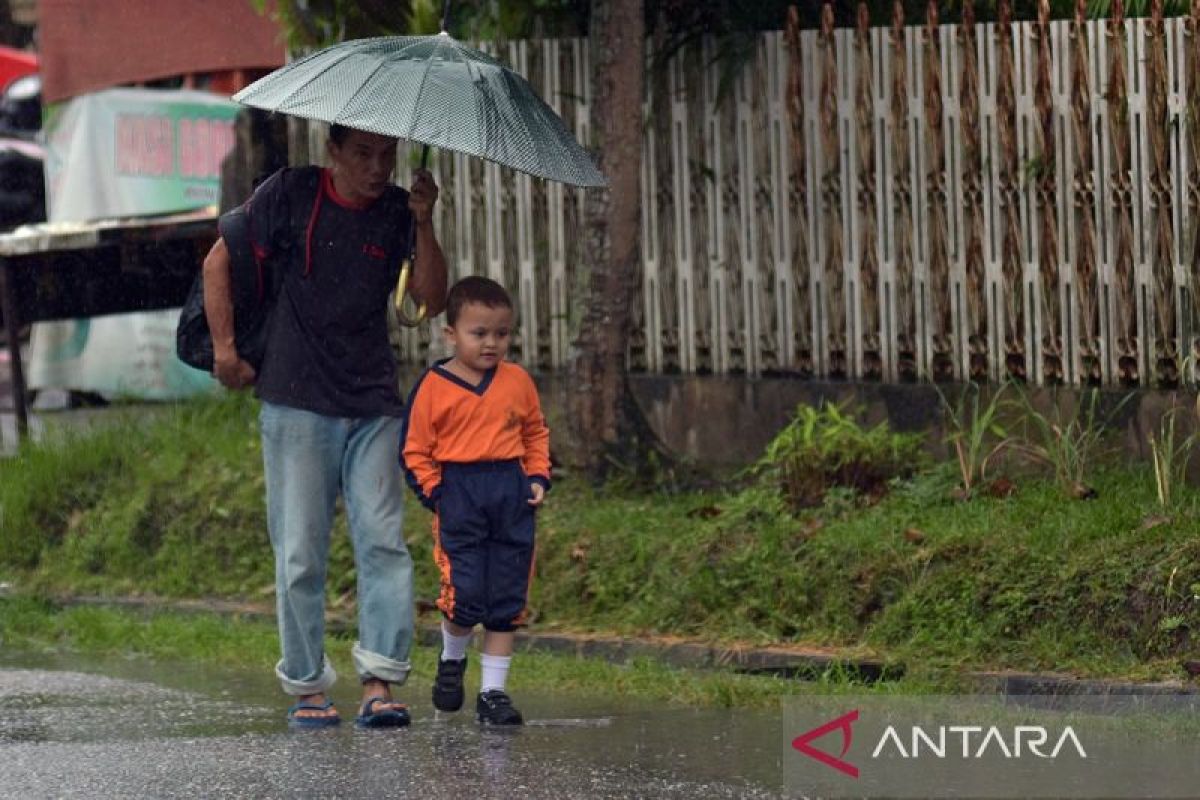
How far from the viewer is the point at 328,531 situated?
7340mm

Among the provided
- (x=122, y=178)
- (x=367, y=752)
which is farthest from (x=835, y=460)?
(x=122, y=178)

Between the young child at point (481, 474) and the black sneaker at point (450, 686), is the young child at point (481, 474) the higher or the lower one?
the higher one

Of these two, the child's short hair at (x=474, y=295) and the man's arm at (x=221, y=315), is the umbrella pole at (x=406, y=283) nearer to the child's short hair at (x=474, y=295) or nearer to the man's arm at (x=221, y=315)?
the child's short hair at (x=474, y=295)

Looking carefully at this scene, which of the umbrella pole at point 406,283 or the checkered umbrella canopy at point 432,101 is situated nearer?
the checkered umbrella canopy at point 432,101

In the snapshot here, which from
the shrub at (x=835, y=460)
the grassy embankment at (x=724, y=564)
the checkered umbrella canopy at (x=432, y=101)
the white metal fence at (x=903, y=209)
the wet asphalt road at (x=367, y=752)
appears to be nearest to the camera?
the wet asphalt road at (x=367, y=752)

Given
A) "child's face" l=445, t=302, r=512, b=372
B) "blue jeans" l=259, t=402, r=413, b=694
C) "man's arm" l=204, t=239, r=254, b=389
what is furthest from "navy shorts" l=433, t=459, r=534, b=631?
"man's arm" l=204, t=239, r=254, b=389

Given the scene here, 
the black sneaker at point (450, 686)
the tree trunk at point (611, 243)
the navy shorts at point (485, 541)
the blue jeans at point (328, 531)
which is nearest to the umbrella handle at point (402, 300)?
the blue jeans at point (328, 531)

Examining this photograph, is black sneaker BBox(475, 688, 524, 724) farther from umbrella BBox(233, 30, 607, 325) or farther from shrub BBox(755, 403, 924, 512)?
shrub BBox(755, 403, 924, 512)

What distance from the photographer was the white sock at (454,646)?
23.8 feet

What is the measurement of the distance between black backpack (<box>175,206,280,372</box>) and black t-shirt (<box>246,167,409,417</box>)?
0.13ft

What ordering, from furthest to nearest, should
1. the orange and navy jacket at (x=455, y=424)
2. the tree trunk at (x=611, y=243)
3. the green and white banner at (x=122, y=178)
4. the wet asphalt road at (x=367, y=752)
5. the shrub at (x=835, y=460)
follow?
1. the green and white banner at (x=122, y=178)
2. the tree trunk at (x=611, y=243)
3. the shrub at (x=835, y=460)
4. the orange and navy jacket at (x=455, y=424)
5. the wet asphalt road at (x=367, y=752)

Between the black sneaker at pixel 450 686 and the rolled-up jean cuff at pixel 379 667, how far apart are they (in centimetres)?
13

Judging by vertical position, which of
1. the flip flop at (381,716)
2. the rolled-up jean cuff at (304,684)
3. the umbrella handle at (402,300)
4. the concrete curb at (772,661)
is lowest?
the concrete curb at (772,661)

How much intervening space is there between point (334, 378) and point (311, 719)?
3.51 feet
